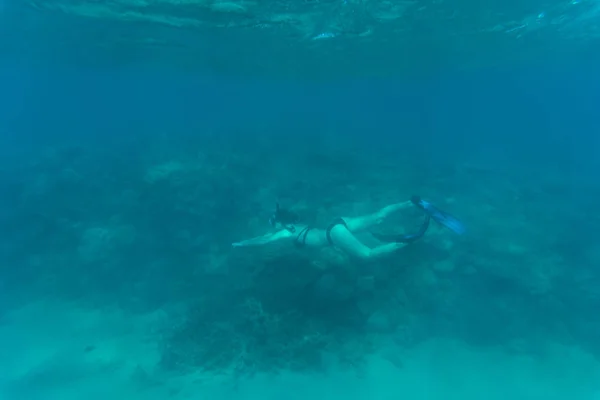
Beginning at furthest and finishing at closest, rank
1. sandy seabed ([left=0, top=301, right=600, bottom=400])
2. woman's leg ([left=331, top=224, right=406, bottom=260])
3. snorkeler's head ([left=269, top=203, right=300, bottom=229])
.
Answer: snorkeler's head ([left=269, top=203, right=300, bottom=229]) → woman's leg ([left=331, top=224, right=406, bottom=260]) → sandy seabed ([left=0, top=301, right=600, bottom=400])

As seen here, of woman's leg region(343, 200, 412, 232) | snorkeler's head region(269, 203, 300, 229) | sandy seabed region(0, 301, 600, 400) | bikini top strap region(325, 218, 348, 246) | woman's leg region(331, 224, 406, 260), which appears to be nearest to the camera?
sandy seabed region(0, 301, 600, 400)

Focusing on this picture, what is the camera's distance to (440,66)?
4347cm

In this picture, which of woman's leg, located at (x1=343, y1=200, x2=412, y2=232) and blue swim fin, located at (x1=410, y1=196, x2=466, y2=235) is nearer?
blue swim fin, located at (x1=410, y1=196, x2=466, y2=235)

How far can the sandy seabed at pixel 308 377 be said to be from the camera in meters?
8.20

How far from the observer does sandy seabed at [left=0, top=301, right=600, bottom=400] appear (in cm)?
820

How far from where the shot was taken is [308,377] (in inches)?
337

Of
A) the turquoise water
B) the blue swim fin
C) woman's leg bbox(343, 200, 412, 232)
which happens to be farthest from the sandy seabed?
woman's leg bbox(343, 200, 412, 232)

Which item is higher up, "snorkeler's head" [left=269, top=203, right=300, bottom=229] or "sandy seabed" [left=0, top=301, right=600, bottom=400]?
"snorkeler's head" [left=269, top=203, right=300, bottom=229]

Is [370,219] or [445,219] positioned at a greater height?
[445,219]

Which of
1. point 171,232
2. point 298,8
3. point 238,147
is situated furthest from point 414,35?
point 171,232

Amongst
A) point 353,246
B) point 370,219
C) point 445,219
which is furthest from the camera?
point 370,219

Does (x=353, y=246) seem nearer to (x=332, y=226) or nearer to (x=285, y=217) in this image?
(x=332, y=226)

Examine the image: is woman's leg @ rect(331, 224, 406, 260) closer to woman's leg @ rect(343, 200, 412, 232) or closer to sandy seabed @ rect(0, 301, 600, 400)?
woman's leg @ rect(343, 200, 412, 232)

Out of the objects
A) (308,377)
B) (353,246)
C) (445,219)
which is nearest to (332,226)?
(353,246)
